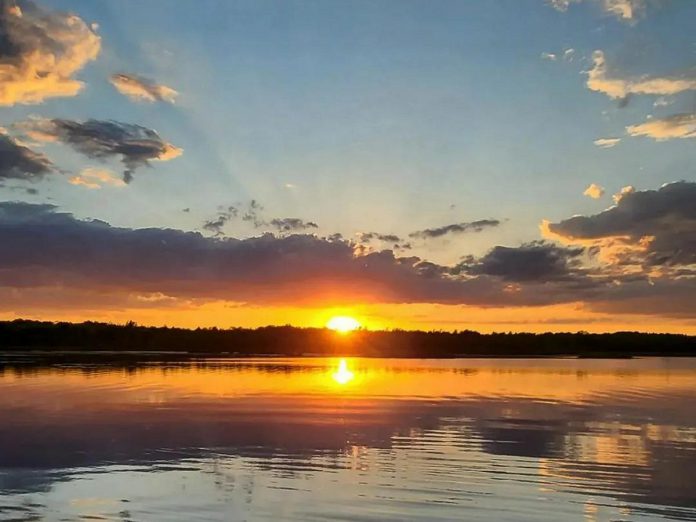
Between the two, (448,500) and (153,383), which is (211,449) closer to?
(448,500)

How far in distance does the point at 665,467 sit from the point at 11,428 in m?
20.8

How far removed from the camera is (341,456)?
70.0 ft

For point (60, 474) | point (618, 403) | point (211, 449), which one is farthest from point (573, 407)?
point (60, 474)

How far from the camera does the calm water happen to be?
1512 cm

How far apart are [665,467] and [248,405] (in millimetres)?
19825

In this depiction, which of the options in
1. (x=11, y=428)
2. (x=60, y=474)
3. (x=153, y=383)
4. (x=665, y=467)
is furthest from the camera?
(x=153, y=383)

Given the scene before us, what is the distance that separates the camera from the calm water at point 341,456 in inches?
595

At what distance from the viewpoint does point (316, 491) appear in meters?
16.5

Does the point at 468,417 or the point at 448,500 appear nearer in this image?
the point at 448,500

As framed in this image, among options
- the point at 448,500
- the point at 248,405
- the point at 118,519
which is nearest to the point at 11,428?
the point at 248,405

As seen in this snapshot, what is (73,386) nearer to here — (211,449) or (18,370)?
(18,370)

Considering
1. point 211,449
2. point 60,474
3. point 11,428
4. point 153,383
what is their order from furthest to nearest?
point 153,383 < point 11,428 < point 211,449 < point 60,474

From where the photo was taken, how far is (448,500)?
15695 millimetres

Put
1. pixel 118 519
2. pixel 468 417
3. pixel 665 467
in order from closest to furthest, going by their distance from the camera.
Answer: pixel 118 519 < pixel 665 467 < pixel 468 417
